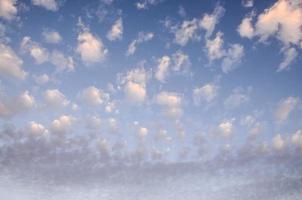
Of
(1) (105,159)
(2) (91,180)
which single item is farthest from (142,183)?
(1) (105,159)

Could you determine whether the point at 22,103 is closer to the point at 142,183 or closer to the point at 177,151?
the point at 177,151

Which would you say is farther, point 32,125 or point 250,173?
point 250,173

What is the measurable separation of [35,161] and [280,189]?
2791cm

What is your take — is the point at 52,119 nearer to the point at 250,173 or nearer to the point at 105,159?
the point at 105,159

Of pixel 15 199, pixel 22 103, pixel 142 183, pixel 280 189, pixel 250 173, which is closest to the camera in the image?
pixel 22 103

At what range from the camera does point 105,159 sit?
25.3 metres

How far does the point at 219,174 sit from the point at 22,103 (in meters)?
21.1

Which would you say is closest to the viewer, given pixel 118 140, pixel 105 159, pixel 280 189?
pixel 118 140

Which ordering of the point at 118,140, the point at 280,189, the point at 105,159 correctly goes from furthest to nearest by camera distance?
the point at 280,189 → the point at 105,159 → the point at 118,140

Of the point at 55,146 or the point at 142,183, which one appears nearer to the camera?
the point at 55,146

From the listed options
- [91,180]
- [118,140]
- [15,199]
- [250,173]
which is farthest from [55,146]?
[15,199]

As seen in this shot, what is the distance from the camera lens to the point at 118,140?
21.3 m

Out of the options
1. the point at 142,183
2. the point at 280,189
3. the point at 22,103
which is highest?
the point at 22,103

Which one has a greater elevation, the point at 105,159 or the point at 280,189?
the point at 105,159
